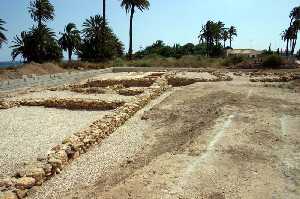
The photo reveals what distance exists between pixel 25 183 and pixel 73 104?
823 centimetres

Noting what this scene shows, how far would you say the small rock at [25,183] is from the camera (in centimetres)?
609

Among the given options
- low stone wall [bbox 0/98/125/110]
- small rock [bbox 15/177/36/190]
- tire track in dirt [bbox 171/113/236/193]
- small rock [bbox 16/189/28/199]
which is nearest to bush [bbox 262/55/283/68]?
low stone wall [bbox 0/98/125/110]

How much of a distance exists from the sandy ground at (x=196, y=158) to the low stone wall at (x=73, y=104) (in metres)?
1.99

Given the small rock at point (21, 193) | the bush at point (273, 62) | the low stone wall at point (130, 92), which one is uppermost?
the bush at point (273, 62)

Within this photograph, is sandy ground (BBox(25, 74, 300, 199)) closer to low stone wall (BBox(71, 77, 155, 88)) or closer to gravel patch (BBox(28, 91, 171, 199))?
gravel patch (BBox(28, 91, 171, 199))

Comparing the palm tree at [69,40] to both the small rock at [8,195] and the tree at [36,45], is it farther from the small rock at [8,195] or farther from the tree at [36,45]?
the small rock at [8,195]

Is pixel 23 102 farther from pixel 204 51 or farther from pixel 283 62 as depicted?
pixel 204 51

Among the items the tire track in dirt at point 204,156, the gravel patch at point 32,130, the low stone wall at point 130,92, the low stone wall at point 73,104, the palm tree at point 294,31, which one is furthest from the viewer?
the palm tree at point 294,31

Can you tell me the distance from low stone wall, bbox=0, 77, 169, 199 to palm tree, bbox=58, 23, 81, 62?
39.5 m

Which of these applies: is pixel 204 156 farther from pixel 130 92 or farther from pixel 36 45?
pixel 36 45

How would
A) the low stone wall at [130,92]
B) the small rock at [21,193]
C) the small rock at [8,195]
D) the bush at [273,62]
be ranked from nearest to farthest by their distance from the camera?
1. the small rock at [8,195]
2. the small rock at [21,193]
3. the low stone wall at [130,92]
4. the bush at [273,62]

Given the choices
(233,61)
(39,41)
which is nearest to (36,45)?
(39,41)

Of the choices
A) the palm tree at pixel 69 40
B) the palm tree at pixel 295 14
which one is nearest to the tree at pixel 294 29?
the palm tree at pixel 295 14

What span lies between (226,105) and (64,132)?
5553 millimetres
